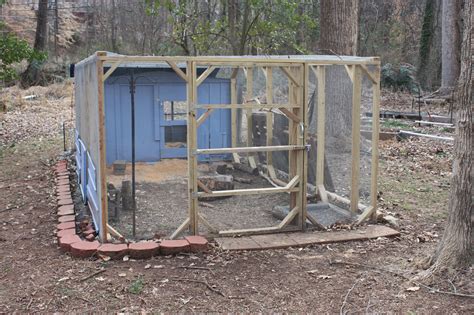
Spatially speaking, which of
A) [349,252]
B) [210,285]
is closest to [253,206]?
[349,252]

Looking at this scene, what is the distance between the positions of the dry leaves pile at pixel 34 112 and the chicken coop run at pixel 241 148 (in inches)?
192

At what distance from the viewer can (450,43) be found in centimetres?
2020

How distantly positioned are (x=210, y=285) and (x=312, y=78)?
3.49 metres

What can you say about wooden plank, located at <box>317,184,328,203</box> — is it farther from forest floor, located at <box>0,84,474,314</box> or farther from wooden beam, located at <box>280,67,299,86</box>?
wooden beam, located at <box>280,67,299,86</box>

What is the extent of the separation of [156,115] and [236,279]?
608cm

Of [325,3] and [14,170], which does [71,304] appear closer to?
[14,170]

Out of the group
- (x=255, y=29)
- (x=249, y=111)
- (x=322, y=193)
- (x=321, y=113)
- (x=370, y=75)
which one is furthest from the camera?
(x=255, y=29)

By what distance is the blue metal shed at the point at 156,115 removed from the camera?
993 cm

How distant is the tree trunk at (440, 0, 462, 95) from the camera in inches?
781

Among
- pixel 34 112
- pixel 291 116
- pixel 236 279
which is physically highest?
pixel 34 112

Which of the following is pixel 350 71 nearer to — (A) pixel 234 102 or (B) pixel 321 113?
(B) pixel 321 113

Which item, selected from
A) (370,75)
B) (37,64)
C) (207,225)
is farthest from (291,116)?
(37,64)

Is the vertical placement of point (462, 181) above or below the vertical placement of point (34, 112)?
below

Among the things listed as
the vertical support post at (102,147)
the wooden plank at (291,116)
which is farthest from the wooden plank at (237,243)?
the wooden plank at (291,116)
